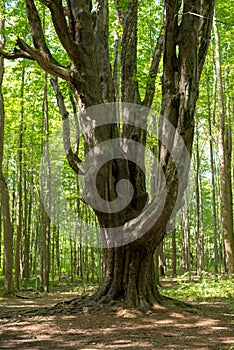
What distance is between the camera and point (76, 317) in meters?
7.07

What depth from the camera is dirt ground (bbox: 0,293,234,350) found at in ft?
17.8

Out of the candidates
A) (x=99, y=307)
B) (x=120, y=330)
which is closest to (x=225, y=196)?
(x=99, y=307)

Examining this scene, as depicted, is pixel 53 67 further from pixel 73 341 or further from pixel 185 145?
pixel 73 341

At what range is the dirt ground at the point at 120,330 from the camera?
5.41 metres

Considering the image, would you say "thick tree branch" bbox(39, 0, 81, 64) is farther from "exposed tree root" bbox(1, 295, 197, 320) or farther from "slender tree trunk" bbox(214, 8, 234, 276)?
"slender tree trunk" bbox(214, 8, 234, 276)

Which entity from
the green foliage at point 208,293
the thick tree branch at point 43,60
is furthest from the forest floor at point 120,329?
the thick tree branch at point 43,60

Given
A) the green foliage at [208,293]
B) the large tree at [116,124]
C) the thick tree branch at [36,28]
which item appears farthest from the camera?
the green foliage at [208,293]

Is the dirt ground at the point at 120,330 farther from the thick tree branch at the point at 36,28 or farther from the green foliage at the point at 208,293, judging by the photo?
the thick tree branch at the point at 36,28

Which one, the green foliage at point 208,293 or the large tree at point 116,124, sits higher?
the large tree at point 116,124

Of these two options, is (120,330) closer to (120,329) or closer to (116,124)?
(120,329)

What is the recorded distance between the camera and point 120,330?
245 inches

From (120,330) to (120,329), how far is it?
6cm

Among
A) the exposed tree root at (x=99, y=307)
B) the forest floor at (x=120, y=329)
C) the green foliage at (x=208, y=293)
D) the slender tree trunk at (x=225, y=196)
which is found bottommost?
the green foliage at (x=208, y=293)

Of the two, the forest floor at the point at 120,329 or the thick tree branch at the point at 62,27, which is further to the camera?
the thick tree branch at the point at 62,27
